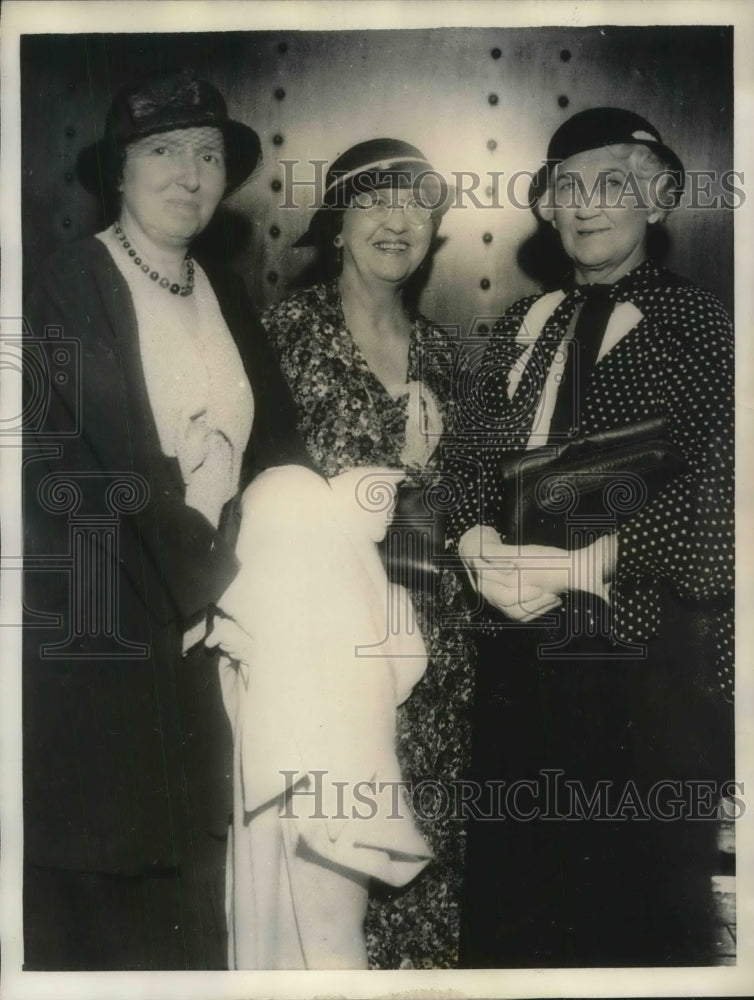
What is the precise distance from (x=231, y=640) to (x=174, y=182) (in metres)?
0.71

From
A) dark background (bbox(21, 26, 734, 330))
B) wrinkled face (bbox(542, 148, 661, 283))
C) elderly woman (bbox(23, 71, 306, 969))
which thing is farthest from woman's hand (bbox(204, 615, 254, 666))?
wrinkled face (bbox(542, 148, 661, 283))

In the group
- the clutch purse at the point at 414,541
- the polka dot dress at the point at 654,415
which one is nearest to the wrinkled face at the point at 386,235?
the polka dot dress at the point at 654,415

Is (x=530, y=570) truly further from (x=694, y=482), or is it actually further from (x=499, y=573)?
(x=694, y=482)

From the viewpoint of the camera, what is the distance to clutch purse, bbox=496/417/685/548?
1.65 meters

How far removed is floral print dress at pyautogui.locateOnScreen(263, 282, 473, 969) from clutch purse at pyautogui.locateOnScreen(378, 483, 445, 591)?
2cm

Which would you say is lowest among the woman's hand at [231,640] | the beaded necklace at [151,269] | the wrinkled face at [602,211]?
the woman's hand at [231,640]

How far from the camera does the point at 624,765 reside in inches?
66.1

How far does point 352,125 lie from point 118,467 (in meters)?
0.64

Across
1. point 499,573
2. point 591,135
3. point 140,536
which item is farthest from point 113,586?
point 591,135

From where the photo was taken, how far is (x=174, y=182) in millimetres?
1651

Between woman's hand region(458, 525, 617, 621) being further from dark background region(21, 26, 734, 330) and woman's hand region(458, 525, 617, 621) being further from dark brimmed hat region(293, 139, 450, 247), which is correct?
dark brimmed hat region(293, 139, 450, 247)

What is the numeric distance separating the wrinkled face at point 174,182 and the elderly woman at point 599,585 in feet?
Answer: 1.63

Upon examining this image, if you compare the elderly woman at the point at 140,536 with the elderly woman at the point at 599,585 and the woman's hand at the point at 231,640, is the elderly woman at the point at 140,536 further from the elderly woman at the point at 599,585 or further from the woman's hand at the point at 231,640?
the elderly woman at the point at 599,585

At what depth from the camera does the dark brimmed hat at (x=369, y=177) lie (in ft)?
5.42
